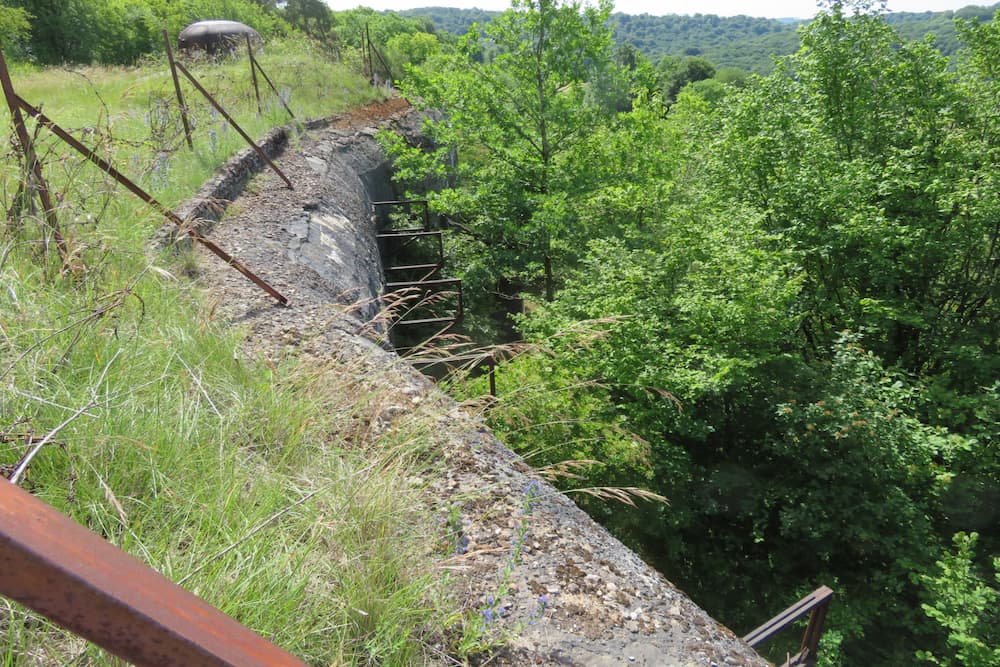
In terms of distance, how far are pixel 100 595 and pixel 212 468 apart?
1.88 meters

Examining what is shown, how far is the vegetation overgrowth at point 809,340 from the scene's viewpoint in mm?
7617

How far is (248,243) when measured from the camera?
21.3 ft

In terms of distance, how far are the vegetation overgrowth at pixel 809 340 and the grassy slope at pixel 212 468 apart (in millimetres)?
3500

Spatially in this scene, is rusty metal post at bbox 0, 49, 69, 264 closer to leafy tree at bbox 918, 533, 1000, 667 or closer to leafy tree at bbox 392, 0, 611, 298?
leafy tree at bbox 918, 533, 1000, 667

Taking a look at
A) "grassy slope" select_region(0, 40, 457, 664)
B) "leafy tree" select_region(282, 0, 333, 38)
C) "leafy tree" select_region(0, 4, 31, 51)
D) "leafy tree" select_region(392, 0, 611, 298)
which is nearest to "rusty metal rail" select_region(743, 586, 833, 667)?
"grassy slope" select_region(0, 40, 457, 664)

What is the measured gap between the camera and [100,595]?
469 millimetres

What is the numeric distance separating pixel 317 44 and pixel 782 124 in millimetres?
16841

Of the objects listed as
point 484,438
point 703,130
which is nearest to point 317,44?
point 703,130

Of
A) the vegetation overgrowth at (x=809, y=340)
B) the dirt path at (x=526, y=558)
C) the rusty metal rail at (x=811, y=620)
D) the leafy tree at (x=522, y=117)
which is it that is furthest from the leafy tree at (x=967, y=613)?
the leafy tree at (x=522, y=117)

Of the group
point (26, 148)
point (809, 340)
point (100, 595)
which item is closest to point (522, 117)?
point (809, 340)

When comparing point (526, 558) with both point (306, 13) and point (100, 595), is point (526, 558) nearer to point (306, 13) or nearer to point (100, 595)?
point (100, 595)

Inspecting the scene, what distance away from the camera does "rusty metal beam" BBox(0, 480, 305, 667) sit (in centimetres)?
45

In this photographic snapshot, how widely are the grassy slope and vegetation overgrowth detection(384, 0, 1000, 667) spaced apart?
3.50 meters

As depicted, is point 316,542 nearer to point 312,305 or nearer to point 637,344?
point 312,305
